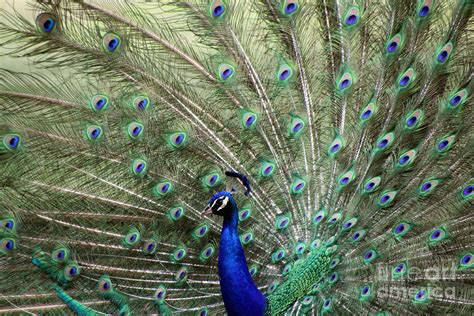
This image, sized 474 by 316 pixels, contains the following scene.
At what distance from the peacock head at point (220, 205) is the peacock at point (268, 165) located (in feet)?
0.58

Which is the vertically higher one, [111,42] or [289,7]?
[289,7]

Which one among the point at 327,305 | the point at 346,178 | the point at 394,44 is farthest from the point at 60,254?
the point at 394,44

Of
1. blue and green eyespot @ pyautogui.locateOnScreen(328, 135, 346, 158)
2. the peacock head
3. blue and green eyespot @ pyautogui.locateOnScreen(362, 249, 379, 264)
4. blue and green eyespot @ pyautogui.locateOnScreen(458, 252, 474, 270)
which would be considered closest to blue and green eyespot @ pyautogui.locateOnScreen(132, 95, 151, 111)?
the peacock head

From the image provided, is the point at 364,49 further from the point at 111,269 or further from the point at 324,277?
the point at 111,269

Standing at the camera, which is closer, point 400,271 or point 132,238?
point 132,238

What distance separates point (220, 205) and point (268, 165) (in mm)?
612

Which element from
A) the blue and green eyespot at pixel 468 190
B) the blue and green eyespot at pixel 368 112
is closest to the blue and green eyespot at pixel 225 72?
the blue and green eyespot at pixel 368 112

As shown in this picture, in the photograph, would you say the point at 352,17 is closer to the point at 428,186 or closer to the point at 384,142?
the point at 384,142

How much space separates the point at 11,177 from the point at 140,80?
0.67m

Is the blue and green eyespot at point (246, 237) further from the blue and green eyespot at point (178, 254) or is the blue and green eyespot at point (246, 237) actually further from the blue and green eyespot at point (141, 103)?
the blue and green eyespot at point (141, 103)

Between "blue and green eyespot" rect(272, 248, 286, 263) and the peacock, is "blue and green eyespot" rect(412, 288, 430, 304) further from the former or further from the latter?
"blue and green eyespot" rect(272, 248, 286, 263)

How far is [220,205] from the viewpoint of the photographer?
108 inches

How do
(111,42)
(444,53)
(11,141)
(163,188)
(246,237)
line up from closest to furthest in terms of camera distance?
(11,141), (111,42), (163,188), (444,53), (246,237)

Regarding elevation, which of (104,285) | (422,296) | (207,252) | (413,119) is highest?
(413,119)
